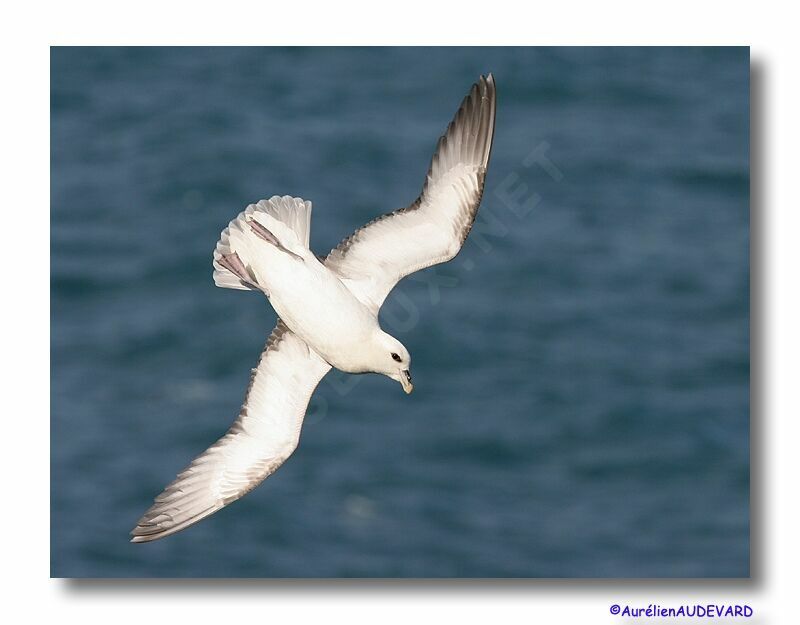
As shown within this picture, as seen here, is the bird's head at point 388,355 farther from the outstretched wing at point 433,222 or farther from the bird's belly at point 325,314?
the outstretched wing at point 433,222

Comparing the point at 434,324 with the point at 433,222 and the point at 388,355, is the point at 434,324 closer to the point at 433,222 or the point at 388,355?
the point at 433,222

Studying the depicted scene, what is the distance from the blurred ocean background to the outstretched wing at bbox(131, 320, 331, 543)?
6795mm

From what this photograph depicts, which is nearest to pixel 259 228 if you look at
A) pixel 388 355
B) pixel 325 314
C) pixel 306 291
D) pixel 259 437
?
pixel 306 291

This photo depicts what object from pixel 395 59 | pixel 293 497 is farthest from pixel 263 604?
pixel 395 59

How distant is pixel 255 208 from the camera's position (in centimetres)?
841

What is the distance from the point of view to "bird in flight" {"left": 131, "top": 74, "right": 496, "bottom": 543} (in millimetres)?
8094

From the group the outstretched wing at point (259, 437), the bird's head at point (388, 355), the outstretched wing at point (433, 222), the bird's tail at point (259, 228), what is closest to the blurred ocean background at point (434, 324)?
the outstretched wing at point (433, 222)

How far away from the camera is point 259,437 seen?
865 centimetres

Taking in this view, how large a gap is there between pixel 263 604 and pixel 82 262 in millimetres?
9366

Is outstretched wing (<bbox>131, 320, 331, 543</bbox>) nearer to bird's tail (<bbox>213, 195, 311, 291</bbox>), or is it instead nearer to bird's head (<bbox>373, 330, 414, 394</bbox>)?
bird's tail (<bbox>213, 195, 311, 291</bbox>)

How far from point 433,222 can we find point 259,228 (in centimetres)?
109

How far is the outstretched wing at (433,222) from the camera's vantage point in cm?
860

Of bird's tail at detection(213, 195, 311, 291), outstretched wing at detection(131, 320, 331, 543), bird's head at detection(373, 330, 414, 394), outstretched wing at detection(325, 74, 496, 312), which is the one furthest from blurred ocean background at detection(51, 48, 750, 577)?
bird's head at detection(373, 330, 414, 394)

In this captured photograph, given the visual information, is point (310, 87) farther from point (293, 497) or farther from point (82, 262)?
point (293, 497)
